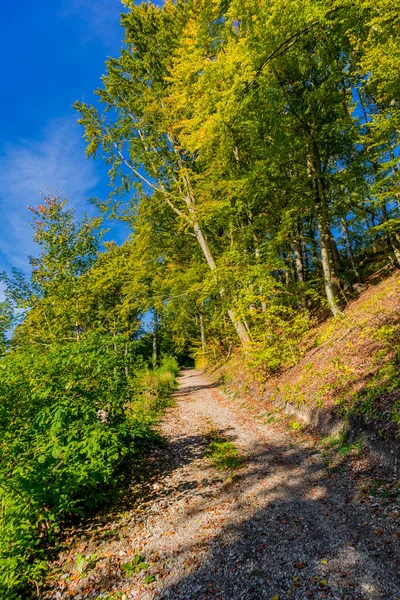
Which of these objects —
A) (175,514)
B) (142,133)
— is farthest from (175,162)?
(175,514)

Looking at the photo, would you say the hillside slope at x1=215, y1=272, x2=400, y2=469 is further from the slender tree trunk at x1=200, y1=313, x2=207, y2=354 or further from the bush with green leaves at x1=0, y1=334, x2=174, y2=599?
the slender tree trunk at x1=200, y1=313, x2=207, y2=354

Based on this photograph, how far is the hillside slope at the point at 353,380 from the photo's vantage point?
446 centimetres

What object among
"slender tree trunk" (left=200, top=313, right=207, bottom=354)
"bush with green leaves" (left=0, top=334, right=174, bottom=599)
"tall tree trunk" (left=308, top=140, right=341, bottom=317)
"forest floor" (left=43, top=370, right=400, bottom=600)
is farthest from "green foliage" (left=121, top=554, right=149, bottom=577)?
"slender tree trunk" (left=200, top=313, right=207, bottom=354)

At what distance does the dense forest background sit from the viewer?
12.4ft

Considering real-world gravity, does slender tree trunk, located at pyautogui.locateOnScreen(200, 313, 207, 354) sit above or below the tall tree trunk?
below

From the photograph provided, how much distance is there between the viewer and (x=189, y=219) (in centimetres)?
1305

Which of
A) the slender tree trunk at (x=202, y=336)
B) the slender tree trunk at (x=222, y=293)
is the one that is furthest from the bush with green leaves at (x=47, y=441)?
the slender tree trunk at (x=202, y=336)

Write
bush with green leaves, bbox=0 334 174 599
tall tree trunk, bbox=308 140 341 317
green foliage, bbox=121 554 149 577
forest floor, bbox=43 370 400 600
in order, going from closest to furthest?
forest floor, bbox=43 370 400 600 → bush with green leaves, bbox=0 334 174 599 → green foliage, bbox=121 554 149 577 → tall tree trunk, bbox=308 140 341 317

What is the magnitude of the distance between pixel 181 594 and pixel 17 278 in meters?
7.17

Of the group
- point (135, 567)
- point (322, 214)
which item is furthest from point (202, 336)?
point (135, 567)

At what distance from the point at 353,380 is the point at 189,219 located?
9.56 m

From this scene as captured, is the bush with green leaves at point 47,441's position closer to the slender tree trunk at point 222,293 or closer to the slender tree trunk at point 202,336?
the slender tree trunk at point 222,293

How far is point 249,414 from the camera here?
9172 mm

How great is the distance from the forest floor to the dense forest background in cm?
61
